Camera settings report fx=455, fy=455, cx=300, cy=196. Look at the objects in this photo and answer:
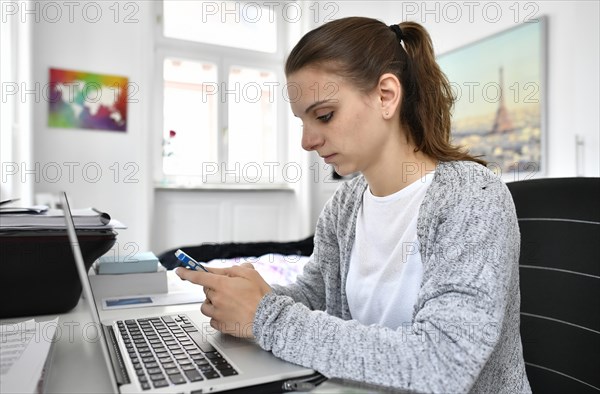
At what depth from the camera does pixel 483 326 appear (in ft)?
1.74

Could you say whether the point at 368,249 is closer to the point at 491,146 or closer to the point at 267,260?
the point at 267,260

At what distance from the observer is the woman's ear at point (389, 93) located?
2.60ft

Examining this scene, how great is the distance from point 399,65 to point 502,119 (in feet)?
6.35

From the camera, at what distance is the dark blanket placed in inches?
99.2

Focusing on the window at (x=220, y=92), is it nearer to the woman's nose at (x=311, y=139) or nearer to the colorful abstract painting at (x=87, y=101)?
the colorful abstract painting at (x=87, y=101)

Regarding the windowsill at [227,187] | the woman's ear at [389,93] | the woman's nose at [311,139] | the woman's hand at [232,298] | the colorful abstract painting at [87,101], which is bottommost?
the woman's hand at [232,298]

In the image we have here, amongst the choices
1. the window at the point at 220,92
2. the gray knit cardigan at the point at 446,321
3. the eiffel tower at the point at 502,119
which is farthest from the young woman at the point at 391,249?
the window at the point at 220,92

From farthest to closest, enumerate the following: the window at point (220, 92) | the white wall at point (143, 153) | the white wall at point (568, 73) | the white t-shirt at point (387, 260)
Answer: the window at point (220, 92)
the white wall at point (143, 153)
the white wall at point (568, 73)
the white t-shirt at point (387, 260)

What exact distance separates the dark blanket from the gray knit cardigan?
1.84 meters

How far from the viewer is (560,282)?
2.67 ft

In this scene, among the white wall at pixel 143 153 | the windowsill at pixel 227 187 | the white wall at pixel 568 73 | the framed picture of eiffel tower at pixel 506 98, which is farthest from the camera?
the windowsill at pixel 227 187

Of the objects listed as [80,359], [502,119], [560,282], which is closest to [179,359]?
[80,359]

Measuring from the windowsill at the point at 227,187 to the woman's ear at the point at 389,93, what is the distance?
2.90 meters

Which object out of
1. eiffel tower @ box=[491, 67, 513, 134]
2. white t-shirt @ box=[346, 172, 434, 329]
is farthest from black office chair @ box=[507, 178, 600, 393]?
eiffel tower @ box=[491, 67, 513, 134]
